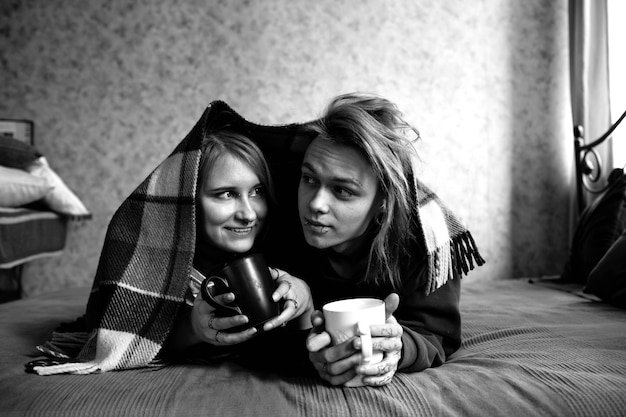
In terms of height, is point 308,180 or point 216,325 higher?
point 308,180

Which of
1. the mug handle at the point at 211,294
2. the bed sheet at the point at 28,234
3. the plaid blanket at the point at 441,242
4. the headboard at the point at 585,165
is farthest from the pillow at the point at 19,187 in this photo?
the headboard at the point at 585,165

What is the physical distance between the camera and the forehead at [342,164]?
99 centimetres

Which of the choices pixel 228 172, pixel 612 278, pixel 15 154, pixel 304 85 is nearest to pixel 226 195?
pixel 228 172

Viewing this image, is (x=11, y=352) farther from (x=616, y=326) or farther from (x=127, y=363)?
(x=616, y=326)

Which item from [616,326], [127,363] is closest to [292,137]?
[127,363]

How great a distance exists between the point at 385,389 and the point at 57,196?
1.93 meters

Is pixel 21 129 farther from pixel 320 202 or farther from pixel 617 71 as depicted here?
pixel 617 71

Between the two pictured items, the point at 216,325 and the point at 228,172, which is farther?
the point at 228,172

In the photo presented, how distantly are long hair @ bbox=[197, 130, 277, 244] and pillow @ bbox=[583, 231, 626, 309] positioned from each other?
95 centimetres

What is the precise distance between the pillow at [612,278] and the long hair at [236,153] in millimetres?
948

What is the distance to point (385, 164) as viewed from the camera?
3.21ft

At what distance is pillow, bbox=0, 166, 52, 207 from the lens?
1.99 meters

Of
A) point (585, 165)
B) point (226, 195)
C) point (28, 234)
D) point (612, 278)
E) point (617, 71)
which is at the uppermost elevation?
point (617, 71)

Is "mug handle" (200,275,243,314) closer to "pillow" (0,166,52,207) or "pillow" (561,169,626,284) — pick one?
"pillow" (561,169,626,284)
